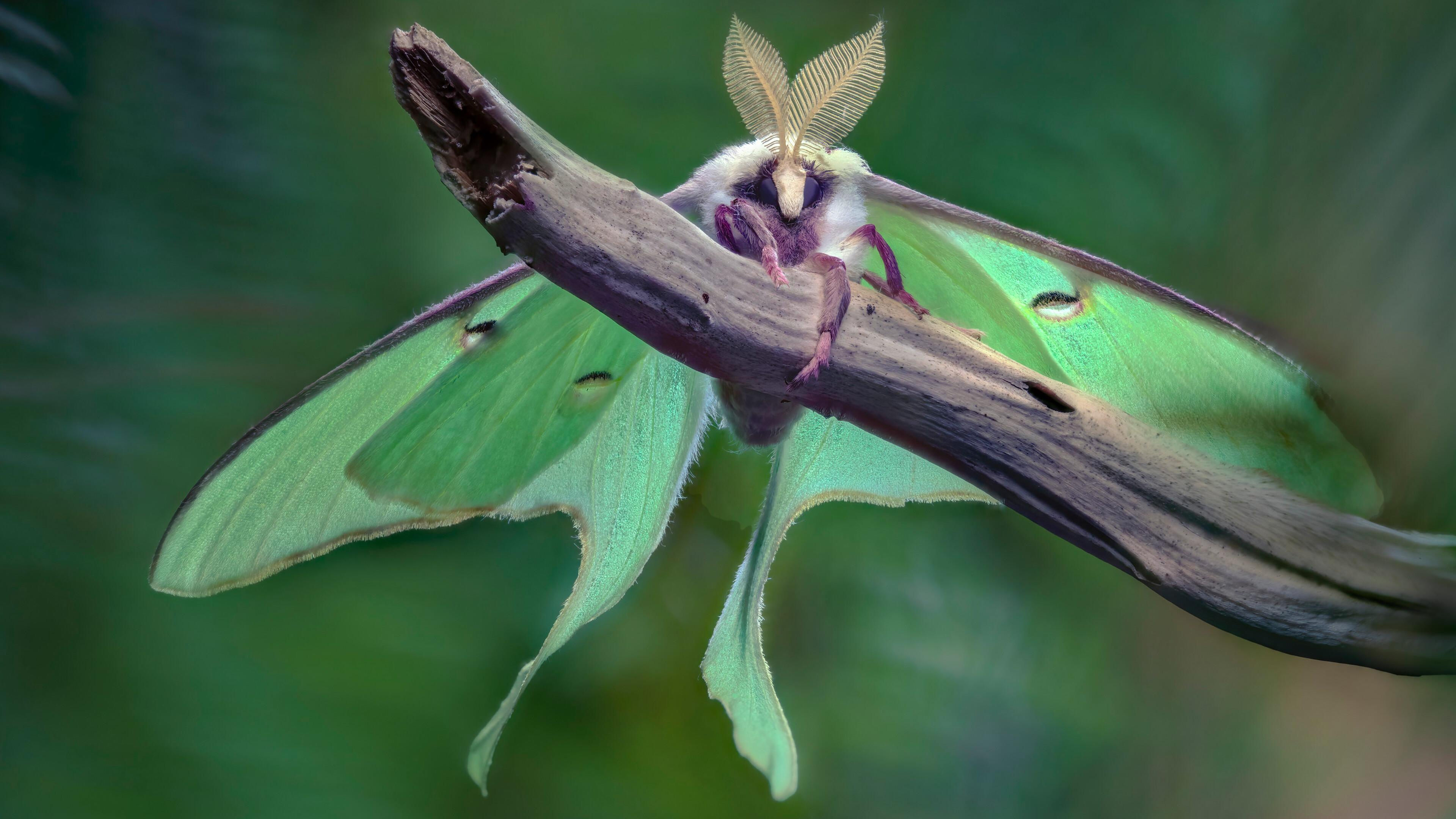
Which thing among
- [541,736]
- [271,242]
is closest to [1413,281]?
[541,736]

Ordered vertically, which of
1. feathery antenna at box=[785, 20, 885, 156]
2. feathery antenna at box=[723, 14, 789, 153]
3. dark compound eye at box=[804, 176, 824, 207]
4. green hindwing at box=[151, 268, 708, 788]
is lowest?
green hindwing at box=[151, 268, 708, 788]

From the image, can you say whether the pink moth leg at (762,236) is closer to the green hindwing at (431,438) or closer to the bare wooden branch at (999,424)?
the bare wooden branch at (999,424)

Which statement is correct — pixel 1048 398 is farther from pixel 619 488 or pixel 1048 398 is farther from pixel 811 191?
pixel 619 488

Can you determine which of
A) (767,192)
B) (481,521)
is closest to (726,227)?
(767,192)

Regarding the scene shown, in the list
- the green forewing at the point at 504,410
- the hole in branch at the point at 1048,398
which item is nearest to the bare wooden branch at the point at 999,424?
the hole in branch at the point at 1048,398

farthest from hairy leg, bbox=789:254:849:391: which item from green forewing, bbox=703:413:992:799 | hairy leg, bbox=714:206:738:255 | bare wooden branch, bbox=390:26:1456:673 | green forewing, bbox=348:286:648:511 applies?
green forewing, bbox=703:413:992:799

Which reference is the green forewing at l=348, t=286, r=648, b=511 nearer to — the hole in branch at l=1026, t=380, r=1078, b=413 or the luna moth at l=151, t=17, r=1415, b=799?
the luna moth at l=151, t=17, r=1415, b=799

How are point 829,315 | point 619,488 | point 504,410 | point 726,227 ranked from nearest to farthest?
point 829,315, point 726,227, point 504,410, point 619,488

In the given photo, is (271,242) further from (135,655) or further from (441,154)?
(441,154)
